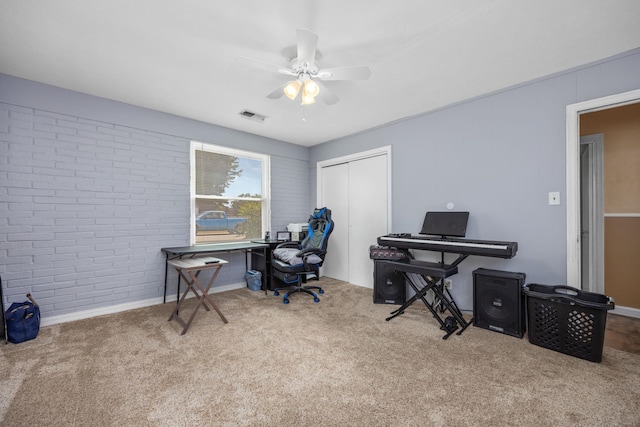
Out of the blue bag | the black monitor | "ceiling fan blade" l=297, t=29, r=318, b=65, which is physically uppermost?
"ceiling fan blade" l=297, t=29, r=318, b=65

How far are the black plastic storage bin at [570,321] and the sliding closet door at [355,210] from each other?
79.9 inches

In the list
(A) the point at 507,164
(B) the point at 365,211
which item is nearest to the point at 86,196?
(B) the point at 365,211

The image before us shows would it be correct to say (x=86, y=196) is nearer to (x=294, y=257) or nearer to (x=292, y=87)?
(x=294, y=257)

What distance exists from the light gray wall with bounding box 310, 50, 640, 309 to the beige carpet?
3.24 ft

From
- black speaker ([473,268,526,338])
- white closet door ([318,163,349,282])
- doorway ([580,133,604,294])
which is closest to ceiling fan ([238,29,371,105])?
black speaker ([473,268,526,338])

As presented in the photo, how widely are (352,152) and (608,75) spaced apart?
2.98m

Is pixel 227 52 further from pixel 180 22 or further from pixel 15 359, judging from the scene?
pixel 15 359

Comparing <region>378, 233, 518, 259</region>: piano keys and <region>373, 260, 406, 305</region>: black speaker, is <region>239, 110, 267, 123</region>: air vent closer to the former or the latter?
<region>378, 233, 518, 259</region>: piano keys

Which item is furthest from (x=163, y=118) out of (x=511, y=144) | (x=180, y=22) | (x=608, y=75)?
(x=608, y=75)

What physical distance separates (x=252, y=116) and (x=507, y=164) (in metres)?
3.24

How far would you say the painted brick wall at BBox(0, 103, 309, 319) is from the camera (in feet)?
8.83

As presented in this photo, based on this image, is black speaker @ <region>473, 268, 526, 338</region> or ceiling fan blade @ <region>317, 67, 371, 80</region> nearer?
ceiling fan blade @ <region>317, 67, 371, 80</region>

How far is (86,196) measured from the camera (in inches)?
119

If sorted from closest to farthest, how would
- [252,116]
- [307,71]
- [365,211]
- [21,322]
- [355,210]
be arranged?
1. [307,71]
2. [21,322]
3. [252,116]
4. [365,211]
5. [355,210]
